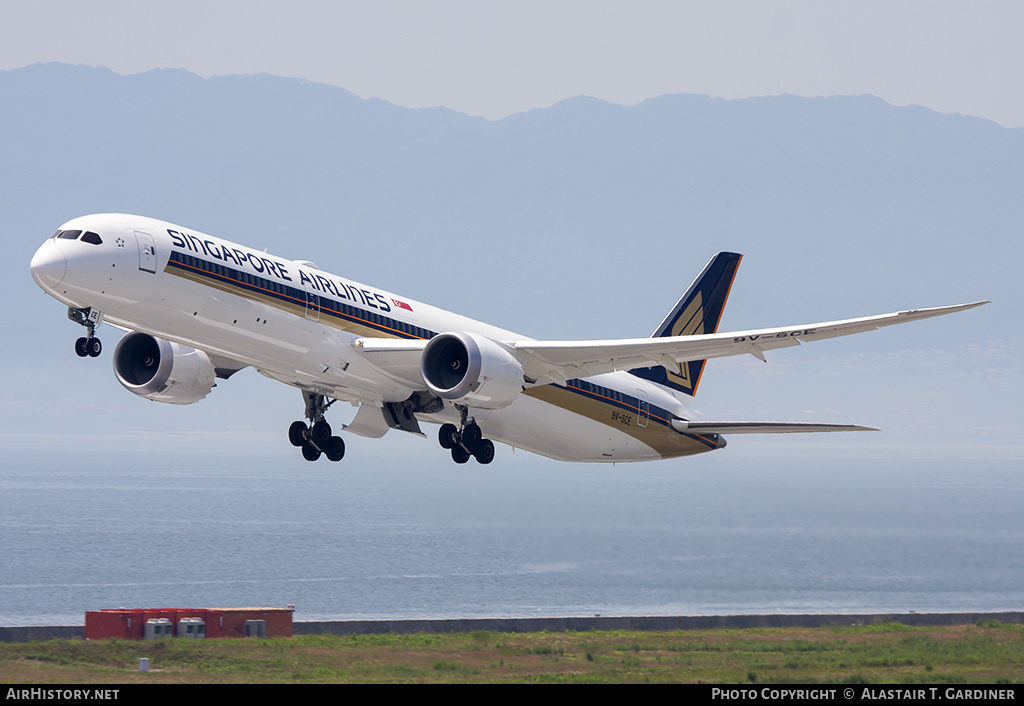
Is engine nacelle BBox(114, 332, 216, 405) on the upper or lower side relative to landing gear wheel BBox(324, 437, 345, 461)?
upper

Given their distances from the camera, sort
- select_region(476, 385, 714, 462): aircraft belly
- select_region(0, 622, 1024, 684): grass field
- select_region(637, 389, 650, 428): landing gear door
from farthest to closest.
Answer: select_region(0, 622, 1024, 684): grass field → select_region(637, 389, 650, 428): landing gear door → select_region(476, 385, 714, 462): aircraft belly

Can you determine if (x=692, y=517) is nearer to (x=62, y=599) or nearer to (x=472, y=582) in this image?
(x=472, y=582)

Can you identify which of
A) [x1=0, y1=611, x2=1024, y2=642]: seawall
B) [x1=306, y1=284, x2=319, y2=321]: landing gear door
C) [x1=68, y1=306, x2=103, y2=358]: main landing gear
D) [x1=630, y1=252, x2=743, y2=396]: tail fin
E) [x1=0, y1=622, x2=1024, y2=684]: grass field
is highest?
[x1=630, y1=252, x2=743, y2=396]: tail fin

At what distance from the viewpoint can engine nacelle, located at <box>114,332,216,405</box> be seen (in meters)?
34.9

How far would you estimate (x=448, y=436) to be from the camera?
34750 millimetres

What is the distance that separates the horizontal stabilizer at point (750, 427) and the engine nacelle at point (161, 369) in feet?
55.1

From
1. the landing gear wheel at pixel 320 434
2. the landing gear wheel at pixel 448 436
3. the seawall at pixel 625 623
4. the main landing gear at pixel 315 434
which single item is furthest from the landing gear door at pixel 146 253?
the seawall at pixel 625 623

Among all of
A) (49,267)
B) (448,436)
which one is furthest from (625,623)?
(49,267)

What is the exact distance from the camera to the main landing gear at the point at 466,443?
33.8 meters

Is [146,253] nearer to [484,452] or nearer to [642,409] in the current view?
[484,452]

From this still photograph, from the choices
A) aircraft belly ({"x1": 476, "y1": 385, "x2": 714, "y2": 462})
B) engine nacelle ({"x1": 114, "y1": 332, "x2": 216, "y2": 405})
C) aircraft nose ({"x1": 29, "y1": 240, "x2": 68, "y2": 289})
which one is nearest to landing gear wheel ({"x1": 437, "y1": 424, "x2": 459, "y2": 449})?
aircraft belly ({"x1": 476, "y1": 385, "x2": 714, "y2": 462})

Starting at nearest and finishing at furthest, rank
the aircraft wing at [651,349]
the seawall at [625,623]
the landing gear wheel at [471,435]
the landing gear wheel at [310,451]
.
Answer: the aircraft wing at [651,349] → the landing gear wheel at [471,435] → the landing gear wheel at [310,451] → the seawall at [625,623]

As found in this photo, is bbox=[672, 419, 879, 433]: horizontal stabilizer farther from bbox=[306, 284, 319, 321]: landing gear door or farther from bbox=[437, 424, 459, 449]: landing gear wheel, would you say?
bbox=[306, 284, 319, 321]: landing gear door

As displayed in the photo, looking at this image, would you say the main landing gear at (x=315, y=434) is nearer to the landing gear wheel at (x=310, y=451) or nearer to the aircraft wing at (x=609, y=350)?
the landing gear wheel at (x=310, y=451)
